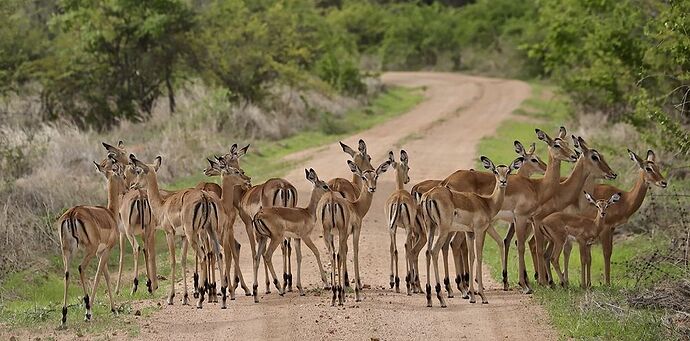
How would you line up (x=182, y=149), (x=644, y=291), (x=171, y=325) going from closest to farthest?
(x=171, y=325) < (x=644, y=291) < (x=182, y=149)

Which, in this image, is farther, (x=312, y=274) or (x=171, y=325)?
(x=312, y=274)

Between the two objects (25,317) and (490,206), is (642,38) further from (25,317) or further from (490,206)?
(25,317)

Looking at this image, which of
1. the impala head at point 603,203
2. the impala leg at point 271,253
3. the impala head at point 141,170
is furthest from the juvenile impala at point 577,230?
the impala head at point 141,170

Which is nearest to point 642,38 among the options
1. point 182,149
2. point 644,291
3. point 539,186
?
point 182,149

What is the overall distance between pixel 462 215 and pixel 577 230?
6.17 ft

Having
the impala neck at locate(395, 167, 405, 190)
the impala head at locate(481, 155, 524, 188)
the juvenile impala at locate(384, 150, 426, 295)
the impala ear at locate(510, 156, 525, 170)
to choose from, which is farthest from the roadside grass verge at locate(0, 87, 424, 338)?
the impala ear at locate(510, 156, 525, 170)

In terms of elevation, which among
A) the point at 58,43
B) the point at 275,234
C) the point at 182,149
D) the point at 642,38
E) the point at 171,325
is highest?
the point at 58,43

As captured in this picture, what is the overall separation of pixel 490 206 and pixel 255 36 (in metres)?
19.0

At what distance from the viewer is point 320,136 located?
30359 mm

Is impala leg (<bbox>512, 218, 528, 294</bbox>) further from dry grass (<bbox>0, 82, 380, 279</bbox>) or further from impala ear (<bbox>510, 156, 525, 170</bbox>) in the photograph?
dry grass (<bbox>0, 82, 380, 279</bbox>)

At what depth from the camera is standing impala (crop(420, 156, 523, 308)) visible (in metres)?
12.6

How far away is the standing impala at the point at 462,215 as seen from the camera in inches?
495

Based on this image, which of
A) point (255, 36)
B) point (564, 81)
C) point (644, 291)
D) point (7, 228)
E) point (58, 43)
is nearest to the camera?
point (644, 291)

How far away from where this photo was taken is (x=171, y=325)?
11.6 m
